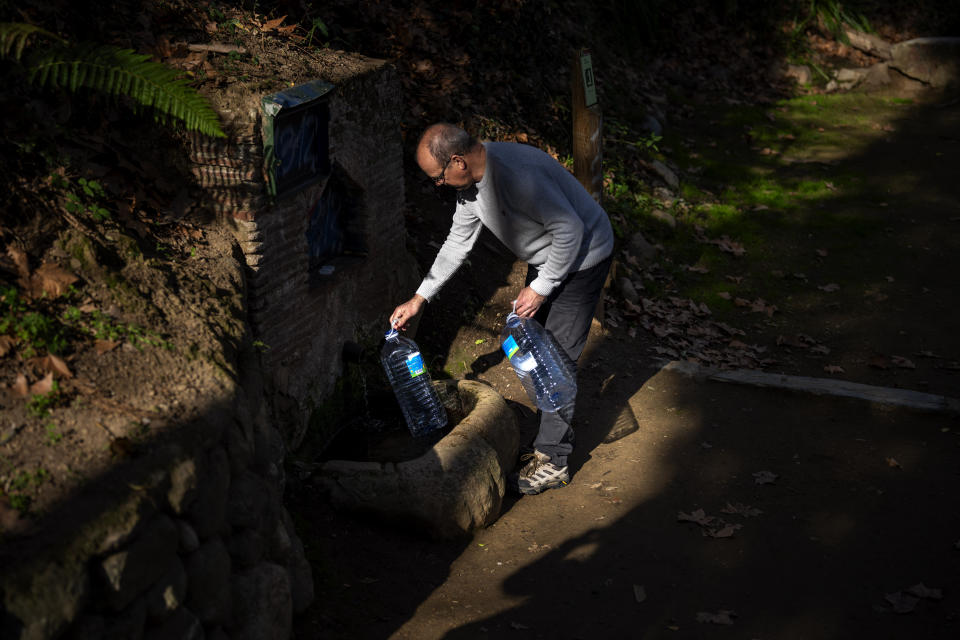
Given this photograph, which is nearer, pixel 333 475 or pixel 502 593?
pixel 502 593

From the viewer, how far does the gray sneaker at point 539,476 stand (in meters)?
5.36

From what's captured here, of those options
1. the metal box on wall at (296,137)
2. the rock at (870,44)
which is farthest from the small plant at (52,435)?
the rock at (870,44)

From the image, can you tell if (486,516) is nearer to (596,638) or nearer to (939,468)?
(596,638)

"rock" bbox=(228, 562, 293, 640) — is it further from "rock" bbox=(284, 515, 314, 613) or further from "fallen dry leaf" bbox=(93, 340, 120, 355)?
"fallen dry leaf" bbox=(93, 340, 120, 355)

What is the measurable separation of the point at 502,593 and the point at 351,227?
2854 mm

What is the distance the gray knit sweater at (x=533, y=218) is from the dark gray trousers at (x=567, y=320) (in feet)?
0.38

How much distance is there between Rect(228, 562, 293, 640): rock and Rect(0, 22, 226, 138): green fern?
2222 mm

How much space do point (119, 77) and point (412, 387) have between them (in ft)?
8.86

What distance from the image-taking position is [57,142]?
13.9 feet

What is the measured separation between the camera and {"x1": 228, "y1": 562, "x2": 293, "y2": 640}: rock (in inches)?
132

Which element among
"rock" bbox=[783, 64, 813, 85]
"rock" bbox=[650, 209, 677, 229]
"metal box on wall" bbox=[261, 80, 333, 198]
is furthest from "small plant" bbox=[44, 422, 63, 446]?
"rock" bbox=[783, 64, 813, 85]

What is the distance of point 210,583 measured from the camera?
3.14 meters

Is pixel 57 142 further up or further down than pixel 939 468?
further up

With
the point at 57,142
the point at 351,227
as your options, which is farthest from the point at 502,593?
the point at 57,142
